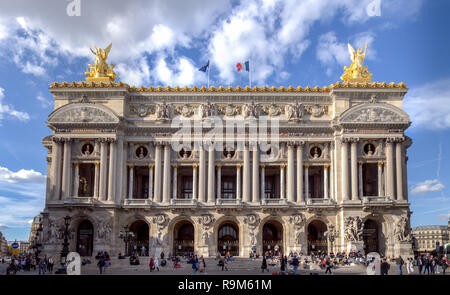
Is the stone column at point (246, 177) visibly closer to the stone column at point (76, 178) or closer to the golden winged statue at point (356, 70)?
the golden winged statue at point (356, 70)

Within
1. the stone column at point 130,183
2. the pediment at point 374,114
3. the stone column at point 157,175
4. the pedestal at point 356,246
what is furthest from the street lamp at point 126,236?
the pediment at point 374,114

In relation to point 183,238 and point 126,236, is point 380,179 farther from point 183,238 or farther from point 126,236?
point 126,236

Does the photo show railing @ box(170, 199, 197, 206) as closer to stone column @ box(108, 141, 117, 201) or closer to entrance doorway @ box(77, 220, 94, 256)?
stone column @ box(108, 141, 117, 201)

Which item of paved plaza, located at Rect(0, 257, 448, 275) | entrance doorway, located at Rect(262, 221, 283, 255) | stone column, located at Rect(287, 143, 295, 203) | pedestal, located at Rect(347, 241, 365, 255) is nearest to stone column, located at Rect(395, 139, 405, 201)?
pedestal, located at Rect(347, 241, 365, 255)

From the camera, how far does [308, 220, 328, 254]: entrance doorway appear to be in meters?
64.8

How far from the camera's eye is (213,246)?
209ft

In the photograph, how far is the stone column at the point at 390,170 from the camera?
2510 inches

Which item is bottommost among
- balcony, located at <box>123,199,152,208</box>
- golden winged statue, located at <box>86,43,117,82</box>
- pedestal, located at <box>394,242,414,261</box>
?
pedestal, located at <box>394,242,414,261</box>

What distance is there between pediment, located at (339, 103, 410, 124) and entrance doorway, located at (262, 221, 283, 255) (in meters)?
15.1

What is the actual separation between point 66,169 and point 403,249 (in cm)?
4013
